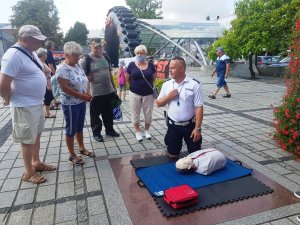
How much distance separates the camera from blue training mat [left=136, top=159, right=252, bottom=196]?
3.58 meters

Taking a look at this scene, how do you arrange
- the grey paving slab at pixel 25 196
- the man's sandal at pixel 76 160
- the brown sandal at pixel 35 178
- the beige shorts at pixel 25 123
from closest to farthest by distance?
the grey paving slab at pixel 25 196 < the beige shorts at pixel 25 123 < the brown sandal at pixel 35 178 < the man's sandal at pixel 76 160

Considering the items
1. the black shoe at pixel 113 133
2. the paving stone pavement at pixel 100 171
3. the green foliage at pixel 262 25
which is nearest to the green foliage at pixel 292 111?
the paving stone pavement at pixel 100 171

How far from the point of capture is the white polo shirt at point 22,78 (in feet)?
10.5

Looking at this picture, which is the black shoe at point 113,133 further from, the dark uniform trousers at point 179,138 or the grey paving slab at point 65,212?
the grey paving slab at point 65,212

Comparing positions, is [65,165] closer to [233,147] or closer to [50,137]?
[50,137]

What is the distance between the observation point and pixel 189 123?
4.09 m

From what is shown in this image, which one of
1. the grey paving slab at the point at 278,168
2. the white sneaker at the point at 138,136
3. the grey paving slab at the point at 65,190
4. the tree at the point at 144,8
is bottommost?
the grey paving slab at the point at 65,190

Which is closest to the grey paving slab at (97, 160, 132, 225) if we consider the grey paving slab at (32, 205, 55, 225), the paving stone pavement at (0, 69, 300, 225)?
the paving stone pavement at (0, 69, 300, 225)

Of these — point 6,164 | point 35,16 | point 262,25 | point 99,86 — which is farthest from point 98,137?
point 35,16

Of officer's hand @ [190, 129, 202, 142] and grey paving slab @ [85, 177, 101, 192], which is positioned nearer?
grey paving slab @ [85, 177, 101, 192]

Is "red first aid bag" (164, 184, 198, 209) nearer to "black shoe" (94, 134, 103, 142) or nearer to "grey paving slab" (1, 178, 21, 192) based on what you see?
"grey paving slab" (1, 178, 21, 192)

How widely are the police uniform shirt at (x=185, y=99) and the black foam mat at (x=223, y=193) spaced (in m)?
1.09

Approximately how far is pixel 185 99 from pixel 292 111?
6.27 ft

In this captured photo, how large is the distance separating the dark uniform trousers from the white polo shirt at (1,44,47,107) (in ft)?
6.51
